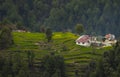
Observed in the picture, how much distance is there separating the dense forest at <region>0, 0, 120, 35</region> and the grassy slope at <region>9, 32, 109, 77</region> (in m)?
50.4

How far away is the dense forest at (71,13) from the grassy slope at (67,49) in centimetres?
5044

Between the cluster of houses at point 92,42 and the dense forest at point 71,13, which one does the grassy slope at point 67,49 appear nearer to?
the cluster of houses at point 92,42

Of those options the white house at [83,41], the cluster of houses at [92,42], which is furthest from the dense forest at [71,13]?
the white house at [83,41]

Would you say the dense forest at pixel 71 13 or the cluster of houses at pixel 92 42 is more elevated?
the dense forest at pixel 71 13

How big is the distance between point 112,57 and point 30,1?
74.3 meters

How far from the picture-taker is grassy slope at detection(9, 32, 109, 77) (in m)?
53.1

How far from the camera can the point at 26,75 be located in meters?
47.3

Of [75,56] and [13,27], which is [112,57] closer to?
[75,56]

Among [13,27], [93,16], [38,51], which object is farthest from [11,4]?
[38,51]

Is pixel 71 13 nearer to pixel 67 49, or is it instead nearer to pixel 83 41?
pixel 83 41

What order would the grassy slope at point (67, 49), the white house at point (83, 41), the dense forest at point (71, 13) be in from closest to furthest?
the grassy slope at point (67, 49) < the white house at point (83, 41) < the dense forest at point (71, 13)

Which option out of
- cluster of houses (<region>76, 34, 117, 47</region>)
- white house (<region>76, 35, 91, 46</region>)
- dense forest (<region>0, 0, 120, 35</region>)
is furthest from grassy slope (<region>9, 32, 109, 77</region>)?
dense forest (<region>0, 0, 120, 35</region>)

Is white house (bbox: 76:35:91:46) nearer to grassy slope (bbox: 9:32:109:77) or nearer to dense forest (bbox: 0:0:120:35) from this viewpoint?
grassy slope (bbox: 9:32:109:77)

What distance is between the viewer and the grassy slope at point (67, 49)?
174 ft
